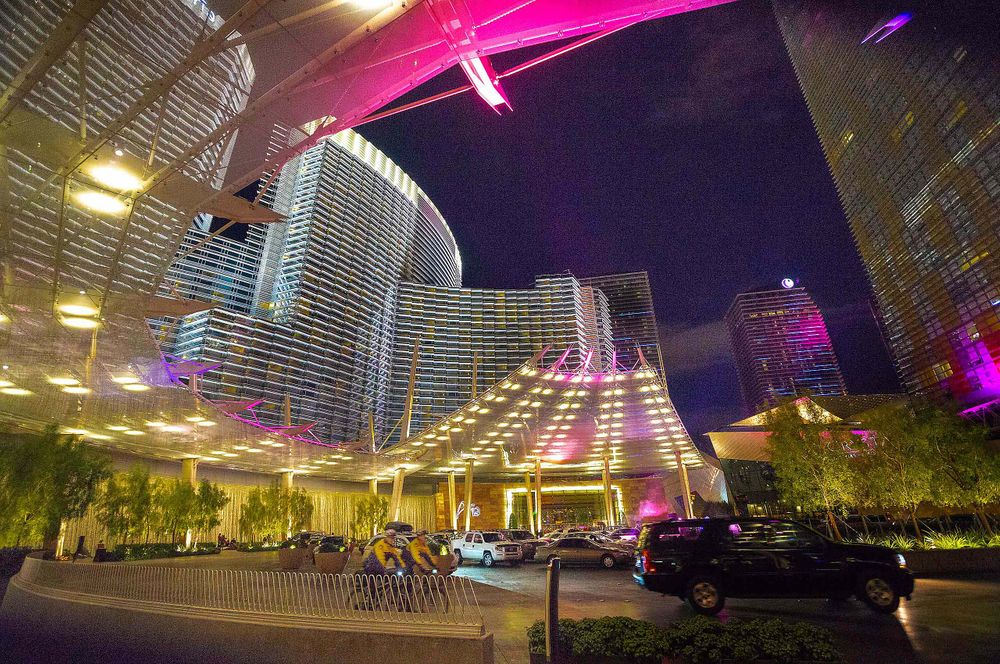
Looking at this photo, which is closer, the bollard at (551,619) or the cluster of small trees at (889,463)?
the bollard at (551,619)

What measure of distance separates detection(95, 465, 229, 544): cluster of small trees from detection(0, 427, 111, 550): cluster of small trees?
141 inches

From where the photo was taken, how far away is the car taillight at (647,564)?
1025 cm

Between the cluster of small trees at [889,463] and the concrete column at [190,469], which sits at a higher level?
the concrete column at [190,469]

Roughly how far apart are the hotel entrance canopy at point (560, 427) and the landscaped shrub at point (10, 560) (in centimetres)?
2198

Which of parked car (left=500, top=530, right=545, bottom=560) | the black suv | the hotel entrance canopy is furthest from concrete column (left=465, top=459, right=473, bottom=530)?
Answer: the black suv

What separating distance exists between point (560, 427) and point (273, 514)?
2448 centimetres

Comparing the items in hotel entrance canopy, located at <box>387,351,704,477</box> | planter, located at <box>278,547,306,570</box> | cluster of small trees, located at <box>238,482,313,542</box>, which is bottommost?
planter, located at <box>278,547,306,570</box>

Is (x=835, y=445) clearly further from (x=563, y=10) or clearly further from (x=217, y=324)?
(x=217, y=324)

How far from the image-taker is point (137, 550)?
89.3 feet

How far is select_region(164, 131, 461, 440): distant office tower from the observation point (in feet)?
238

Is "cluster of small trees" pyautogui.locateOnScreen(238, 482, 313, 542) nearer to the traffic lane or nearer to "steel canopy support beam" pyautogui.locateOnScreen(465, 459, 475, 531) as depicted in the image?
"steel canopy support beam" pyautogui.locateOnScreen(465, 459, 475, 531)

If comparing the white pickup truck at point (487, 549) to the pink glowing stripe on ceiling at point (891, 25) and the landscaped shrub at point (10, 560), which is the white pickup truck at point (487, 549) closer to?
the landscaped shrub at point (10, 560)

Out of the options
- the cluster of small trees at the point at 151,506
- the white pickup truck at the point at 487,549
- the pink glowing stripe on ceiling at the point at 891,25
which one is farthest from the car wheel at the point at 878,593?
the pink glowing stripe on ceiling at the point at 891,25

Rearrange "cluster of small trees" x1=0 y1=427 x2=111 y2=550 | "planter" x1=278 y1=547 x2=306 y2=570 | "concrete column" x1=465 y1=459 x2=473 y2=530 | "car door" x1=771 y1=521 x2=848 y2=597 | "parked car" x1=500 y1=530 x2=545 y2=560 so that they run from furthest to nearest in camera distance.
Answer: "concrete column" x1=465 y1=459 x2=473 y2=530, "parked car" x1=500 y1=530 x2=545 y2=560, "planter" x1=278 y1=547 x2=306 y2=570, "cluster of small trees" x1=0 y1=427 x2=111 y2=550, "car door" x1=771 y1=521 x2=848 y2=597
